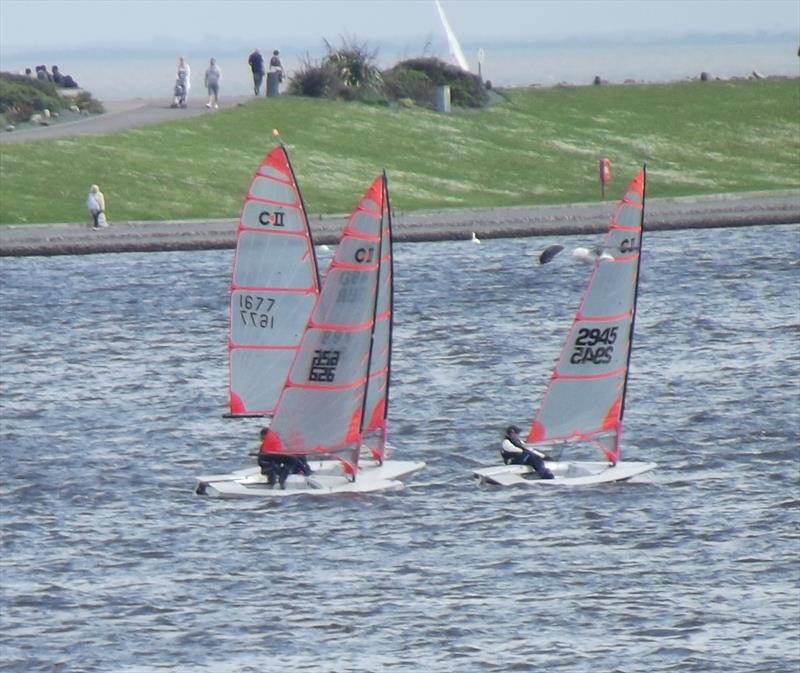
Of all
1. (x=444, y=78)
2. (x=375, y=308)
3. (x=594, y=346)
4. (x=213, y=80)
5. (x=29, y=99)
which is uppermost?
(x=444, y=78)

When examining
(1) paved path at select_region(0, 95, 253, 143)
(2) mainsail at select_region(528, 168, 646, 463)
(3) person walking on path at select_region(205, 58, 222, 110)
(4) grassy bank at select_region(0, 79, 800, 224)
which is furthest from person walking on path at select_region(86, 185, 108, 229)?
(2) mainsail at select_region(528, 168, 646, 463)

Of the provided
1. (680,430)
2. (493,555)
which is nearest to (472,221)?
(680,430)

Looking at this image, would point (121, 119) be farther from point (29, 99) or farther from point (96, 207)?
point (96, 207)

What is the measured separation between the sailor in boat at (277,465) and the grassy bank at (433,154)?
4040 cm

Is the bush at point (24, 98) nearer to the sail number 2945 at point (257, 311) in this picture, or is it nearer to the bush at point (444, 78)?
the bush at point (444, 78)

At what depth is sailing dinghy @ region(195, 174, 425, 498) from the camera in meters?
42.5

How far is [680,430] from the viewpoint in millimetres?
49000

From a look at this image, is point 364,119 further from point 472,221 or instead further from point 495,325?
point 495,325

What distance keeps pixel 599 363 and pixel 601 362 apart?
0.05 m

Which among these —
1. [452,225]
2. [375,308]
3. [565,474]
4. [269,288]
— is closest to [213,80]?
[452,225]

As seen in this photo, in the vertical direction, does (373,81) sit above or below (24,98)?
above

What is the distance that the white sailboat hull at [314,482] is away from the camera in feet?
138

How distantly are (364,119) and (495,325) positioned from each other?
120ft

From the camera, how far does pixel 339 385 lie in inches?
1724
